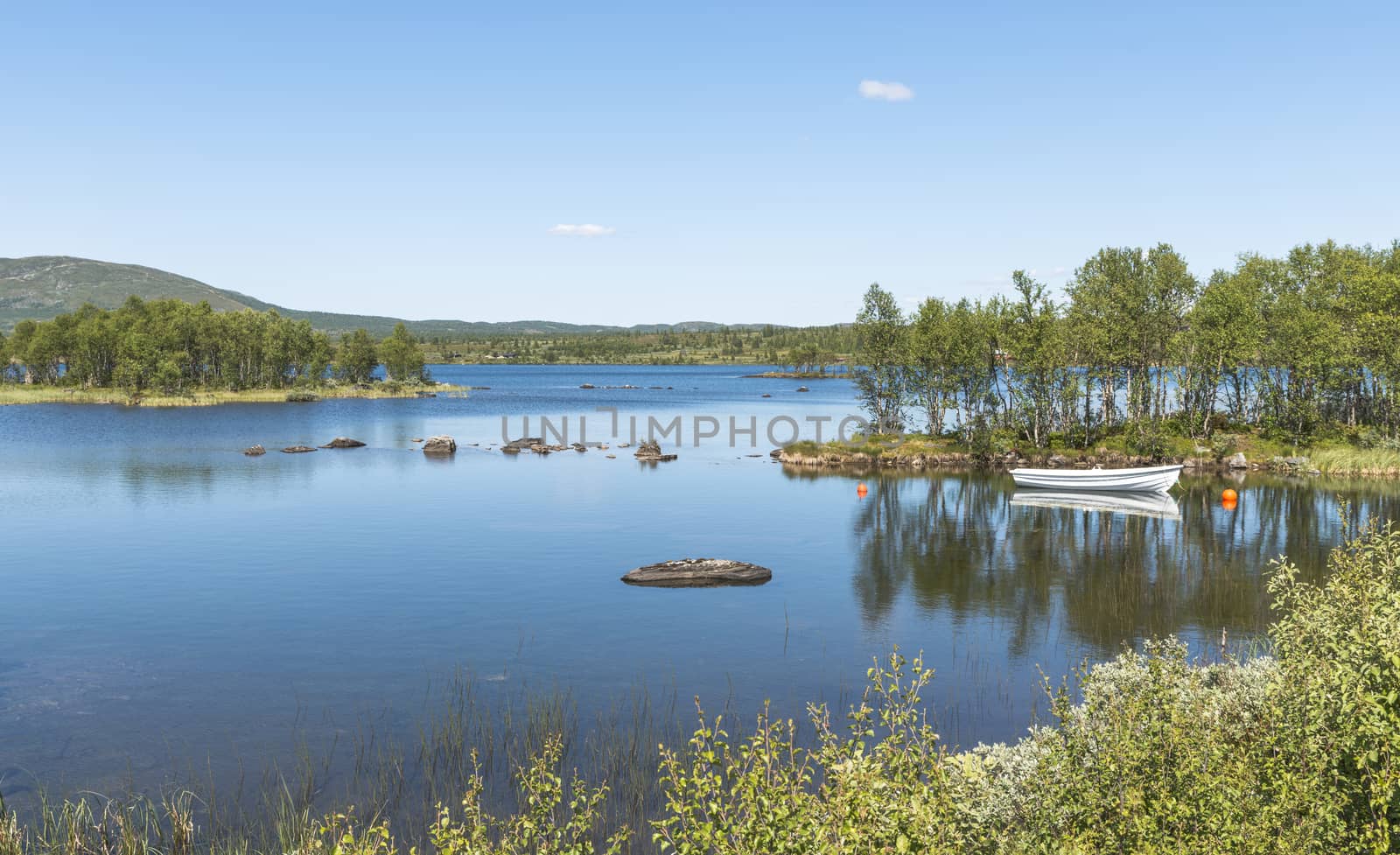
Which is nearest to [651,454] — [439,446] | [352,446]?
[439,446]

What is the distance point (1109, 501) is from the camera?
72.6 metres

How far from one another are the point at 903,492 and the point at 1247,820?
66.2 m

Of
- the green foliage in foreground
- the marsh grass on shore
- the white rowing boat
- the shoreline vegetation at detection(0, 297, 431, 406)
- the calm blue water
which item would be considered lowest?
the calm blue water

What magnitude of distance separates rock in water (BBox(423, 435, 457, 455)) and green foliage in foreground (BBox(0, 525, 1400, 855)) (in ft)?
281

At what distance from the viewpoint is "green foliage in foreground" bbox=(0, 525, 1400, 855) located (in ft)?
41.6

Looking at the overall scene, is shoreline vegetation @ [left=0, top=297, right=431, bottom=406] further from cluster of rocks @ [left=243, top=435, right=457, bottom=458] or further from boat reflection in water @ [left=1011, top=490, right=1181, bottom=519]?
boat reflection in water @ [left=1011, top=490, right=1181, bottom=519]

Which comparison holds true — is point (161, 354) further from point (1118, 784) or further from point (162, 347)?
point (1118, 784)

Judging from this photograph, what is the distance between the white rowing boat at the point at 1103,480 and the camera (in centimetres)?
7256

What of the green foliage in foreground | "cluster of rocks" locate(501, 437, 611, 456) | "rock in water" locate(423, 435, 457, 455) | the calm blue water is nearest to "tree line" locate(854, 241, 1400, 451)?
the calm blue water

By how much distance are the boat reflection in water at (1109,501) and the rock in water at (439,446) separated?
60.2 metres

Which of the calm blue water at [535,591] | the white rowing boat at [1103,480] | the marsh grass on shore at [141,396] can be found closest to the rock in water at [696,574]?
the calm blue water at [535,591]

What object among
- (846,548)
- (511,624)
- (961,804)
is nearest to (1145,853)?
(961,804)

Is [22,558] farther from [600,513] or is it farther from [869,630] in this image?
[869,630]

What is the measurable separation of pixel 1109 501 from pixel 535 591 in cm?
4763
